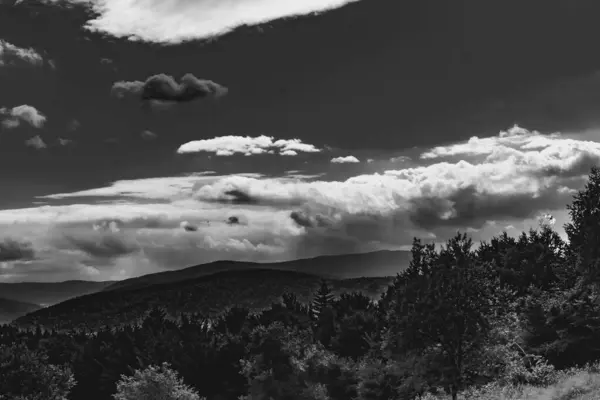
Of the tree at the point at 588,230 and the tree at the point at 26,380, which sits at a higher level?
the tree at the point at 588,230

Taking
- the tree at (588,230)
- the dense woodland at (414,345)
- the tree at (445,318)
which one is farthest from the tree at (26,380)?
the tree at (588,230)

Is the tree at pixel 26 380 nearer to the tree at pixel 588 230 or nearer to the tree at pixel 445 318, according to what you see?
the tree at pixel 445 318

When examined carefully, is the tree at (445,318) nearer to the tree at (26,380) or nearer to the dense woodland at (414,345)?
the dense woodland at (414,345)

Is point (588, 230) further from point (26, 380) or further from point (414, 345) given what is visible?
point (26, 380)

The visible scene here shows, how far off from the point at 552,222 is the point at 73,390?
265 ft

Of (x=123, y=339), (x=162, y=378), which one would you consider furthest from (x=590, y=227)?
(x=123, y=339)

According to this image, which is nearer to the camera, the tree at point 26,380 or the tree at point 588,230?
the tree at point 588,230

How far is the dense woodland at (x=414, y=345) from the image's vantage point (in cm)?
4188

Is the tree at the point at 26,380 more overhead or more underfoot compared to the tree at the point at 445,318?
more underfoot

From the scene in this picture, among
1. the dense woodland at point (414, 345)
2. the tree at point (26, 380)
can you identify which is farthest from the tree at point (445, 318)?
the tree at point (26, 380)

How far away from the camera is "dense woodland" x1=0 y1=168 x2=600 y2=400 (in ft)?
137

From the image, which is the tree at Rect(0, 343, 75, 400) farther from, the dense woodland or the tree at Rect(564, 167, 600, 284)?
the tree at Rect(564, 167, 600, 284)

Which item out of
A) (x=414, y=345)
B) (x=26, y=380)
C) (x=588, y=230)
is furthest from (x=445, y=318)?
(x=26, y=380)

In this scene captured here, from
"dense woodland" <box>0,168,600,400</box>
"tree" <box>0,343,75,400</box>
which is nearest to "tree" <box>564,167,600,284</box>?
"dense woodland" <box>0,168,600,400</box>
